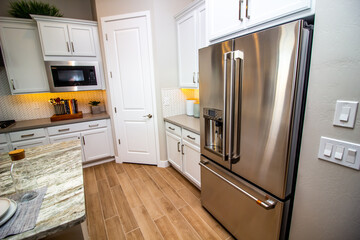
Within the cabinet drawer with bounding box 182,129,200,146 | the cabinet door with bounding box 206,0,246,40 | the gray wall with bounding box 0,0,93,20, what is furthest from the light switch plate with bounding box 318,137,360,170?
the gray wall with bounding box 0,0,93,20

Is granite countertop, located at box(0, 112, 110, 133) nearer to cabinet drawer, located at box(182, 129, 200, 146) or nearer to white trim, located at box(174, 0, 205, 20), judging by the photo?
cabinet drawer, located at box(182, 129, 200, 146)

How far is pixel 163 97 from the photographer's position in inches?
106

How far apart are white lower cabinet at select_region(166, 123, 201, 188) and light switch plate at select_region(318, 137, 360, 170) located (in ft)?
3.77

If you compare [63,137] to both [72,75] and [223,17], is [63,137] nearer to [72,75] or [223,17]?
[72,75]

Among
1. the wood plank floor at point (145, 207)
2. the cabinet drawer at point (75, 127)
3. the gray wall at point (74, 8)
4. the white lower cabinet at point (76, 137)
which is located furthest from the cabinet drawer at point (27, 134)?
the gray wall at point (74, 8)

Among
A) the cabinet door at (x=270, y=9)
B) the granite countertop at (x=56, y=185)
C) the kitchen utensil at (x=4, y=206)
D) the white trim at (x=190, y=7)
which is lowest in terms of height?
the granite countertop at (x=56, y=185)

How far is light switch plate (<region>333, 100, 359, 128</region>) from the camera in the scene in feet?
2.55

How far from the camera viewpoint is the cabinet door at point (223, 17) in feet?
3.93

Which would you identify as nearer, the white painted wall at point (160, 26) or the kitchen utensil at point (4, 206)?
the kitchen utensil at point (4, 206)

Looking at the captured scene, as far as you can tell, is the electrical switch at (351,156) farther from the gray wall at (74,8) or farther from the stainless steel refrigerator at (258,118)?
the gray wall at (74,8)

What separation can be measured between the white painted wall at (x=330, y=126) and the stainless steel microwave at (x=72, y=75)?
2.90m

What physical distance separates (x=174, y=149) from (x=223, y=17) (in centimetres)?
183

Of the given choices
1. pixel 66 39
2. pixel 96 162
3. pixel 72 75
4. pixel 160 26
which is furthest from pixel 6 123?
pixel 160 26

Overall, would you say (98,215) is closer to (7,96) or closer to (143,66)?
(143,66)
